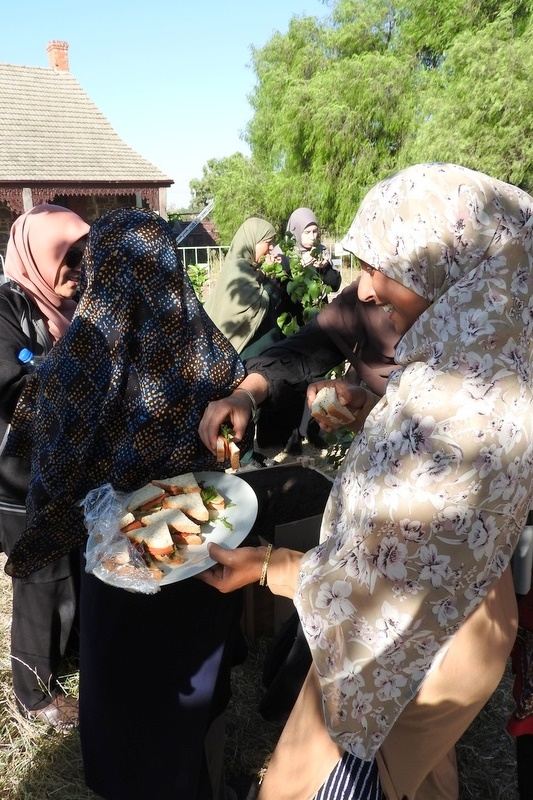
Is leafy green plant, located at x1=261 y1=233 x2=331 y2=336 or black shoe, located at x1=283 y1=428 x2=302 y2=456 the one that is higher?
leafy green plant, located at x1=261 y1=233 x2=331 y2=336

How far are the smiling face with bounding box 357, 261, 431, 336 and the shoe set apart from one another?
231 centimetres

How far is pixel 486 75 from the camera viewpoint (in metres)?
14.7

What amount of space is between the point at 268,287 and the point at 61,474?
4.06m

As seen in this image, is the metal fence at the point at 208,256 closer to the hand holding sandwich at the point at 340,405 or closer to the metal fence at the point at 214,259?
the metal fence at the point at 214,259

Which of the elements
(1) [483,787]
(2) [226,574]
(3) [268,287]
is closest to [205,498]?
(2) [226,574]

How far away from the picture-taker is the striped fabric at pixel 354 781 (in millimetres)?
1347

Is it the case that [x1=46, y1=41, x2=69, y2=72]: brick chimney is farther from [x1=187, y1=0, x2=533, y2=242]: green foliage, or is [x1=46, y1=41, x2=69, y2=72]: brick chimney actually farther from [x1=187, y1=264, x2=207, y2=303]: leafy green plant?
[x1=187, y1=264, x2=207, y2=303]: leafy green plant

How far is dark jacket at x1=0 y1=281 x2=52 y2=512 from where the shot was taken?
7.49 ft

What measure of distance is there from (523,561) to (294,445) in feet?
15.1

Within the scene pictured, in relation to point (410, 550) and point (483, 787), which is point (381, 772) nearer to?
point (410, 550)

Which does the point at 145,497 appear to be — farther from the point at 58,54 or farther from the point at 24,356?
the point at 58,54

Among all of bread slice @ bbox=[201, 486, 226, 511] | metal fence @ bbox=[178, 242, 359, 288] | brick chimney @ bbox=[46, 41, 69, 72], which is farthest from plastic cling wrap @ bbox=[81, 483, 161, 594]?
brick chimney @ bbox=[46, 41, 69, 72]

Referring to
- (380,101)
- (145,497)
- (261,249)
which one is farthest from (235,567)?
(380,101)

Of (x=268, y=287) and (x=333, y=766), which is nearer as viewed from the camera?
(x=333, y=766)
